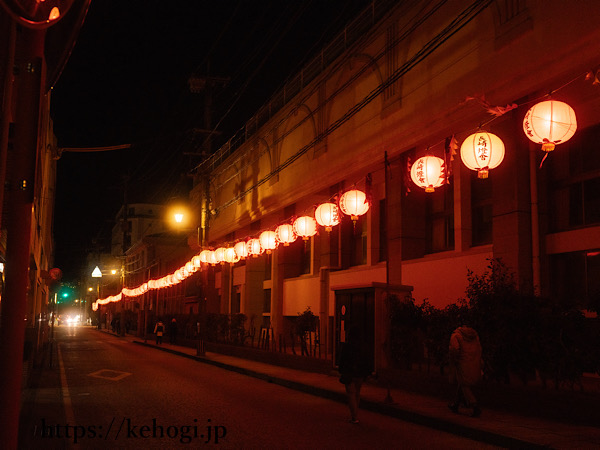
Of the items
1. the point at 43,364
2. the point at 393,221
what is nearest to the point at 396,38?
the point at 393,221

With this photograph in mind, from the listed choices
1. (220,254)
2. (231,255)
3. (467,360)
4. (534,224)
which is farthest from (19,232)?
(220,254)

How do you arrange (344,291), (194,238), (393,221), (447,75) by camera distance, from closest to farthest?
(447,75), (344,291), (393,221), (194,238)

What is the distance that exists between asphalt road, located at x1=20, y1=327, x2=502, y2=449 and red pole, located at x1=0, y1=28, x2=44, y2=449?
5.65 metres

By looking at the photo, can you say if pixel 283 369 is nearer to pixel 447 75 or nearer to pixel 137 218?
pixel 447 75

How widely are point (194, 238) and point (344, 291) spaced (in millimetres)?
27512

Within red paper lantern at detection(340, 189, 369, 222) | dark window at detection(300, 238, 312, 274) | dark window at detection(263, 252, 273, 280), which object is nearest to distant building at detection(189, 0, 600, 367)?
red paper lantern at detection(340, 189, 369, 222)

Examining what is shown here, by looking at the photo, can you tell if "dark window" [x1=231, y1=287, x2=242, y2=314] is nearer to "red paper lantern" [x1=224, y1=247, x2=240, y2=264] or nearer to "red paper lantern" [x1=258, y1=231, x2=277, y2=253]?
"red paper lantern" [x1=224, y1=247, x2=240, y2=264]

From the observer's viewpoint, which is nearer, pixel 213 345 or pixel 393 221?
pixel 393 221

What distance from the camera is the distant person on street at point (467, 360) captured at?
1113 centimetres

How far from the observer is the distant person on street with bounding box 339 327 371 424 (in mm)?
11109

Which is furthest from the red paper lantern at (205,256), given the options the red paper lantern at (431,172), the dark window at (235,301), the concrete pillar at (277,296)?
the red paper lantern at (431,172)

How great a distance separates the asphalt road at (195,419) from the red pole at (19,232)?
18.5 ft

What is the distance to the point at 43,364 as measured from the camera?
22.3 meters

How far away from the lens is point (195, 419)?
37.2ft
